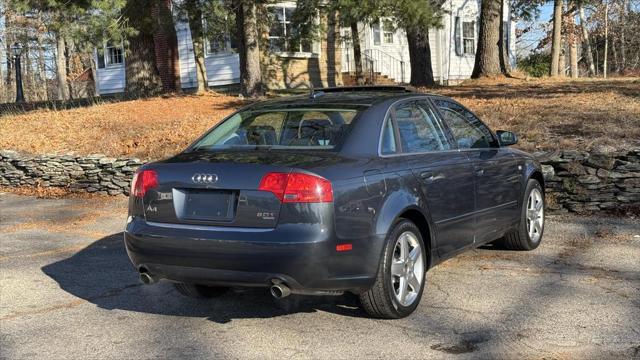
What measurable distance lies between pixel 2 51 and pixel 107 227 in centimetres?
4134

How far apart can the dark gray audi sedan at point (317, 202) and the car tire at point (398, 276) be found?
0.04 feet

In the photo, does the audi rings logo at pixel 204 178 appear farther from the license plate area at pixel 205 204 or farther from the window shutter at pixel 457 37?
the window shutter at pixel 457 37

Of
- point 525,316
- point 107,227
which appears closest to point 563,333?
point 525,316

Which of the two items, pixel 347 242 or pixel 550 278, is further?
pixel 550 278

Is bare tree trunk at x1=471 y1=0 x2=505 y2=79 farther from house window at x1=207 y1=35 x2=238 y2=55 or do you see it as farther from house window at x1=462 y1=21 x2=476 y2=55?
house window at x1=462 y1=21 x2=476 y2=55

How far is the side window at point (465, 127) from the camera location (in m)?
6.09

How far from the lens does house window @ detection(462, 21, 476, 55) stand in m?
32.0

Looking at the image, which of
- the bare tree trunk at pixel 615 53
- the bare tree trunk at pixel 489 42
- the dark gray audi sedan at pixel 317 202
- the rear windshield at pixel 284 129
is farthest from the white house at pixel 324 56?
the bare tree trunk at pixel 615 53

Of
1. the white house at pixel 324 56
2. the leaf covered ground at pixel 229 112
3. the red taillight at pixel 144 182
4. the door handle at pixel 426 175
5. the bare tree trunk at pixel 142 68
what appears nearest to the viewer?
the red taillight at pixel 144 182

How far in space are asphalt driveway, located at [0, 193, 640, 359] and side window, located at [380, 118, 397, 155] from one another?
1.21 metres

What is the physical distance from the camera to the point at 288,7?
2648 centimetres

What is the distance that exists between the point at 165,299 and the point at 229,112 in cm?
1097

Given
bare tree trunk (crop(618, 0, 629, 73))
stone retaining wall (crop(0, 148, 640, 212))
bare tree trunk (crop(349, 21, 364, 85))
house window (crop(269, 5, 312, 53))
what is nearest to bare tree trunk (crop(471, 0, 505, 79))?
bare tree trunk (crop(349, 21, 364, 85))

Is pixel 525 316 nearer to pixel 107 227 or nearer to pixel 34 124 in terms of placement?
pixel 107 227
